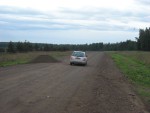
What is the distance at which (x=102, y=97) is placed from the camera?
1382 centimetres

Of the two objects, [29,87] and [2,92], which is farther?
[29,87]

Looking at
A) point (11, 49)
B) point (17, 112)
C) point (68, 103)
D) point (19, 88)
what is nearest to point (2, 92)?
point (19, 88)

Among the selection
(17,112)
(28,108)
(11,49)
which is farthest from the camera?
(11,49)

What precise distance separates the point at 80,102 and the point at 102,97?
1.80 metres

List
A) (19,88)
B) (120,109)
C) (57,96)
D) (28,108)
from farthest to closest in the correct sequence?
1. (19,88)
2. (57,96)
3. (120,109)
4. (28,108)

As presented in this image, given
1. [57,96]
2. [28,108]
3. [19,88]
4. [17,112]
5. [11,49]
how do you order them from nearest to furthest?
[17,112] → [28,108] → [57,96] → [19,88] → [11,49]

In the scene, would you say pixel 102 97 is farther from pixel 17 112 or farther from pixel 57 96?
pixel 17 112

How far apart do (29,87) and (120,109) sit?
5608 millimetres

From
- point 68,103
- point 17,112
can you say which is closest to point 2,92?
point 68,103

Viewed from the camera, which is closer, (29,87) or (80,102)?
(80,102)

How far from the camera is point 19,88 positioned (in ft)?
50.5

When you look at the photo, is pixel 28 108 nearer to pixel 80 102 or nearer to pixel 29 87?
pixel 80 102

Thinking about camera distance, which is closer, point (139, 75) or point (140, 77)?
point (140, 77)

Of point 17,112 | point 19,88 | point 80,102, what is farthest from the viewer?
point 19,88
